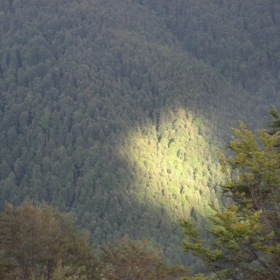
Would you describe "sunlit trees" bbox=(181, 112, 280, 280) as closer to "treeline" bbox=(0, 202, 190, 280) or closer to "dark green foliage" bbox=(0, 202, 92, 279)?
"treeline" bbox=(0, 202, 190, 280)

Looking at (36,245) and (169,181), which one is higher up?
(169,181)

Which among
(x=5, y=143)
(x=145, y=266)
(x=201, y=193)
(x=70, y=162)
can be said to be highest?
(x=5, y=143)

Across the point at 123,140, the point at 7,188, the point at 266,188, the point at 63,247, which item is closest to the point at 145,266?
the point at 63,247

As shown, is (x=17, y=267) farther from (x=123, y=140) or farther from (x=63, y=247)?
(x=123, y=140)

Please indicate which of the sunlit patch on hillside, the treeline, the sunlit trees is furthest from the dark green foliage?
the sunlit patch on hillside

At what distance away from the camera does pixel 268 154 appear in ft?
73.6

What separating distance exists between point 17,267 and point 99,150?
158 meters

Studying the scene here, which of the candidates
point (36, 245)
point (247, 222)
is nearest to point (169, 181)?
point (36, 245)

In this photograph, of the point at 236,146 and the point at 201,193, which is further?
the point at 201,193

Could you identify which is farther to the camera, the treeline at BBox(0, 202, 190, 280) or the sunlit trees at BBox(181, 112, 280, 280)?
the treeline at BBox(0, 202, 190, 280)

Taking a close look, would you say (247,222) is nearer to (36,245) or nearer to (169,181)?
(36,245)

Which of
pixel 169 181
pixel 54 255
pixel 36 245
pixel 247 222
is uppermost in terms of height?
pixel 169 181

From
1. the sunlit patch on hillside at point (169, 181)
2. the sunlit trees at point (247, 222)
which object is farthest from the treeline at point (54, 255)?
the sunlit patch on hillside at point (169, 181)

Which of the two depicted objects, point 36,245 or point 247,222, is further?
point 36,245
